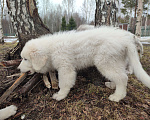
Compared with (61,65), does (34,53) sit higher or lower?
higher

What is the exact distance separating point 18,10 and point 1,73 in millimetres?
2076

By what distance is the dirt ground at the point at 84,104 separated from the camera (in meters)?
1.99

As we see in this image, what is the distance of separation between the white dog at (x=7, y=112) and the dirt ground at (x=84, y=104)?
0.10 m

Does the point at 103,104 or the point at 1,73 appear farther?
the point at 1,73

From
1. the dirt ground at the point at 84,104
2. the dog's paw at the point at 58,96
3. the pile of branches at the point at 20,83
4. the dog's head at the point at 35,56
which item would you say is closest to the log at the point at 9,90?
the pile of branches at the point at 20,83

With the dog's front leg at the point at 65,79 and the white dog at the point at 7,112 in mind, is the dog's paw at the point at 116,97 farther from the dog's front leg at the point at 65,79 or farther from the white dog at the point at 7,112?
the white dog at the point at 7,112

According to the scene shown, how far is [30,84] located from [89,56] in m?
1.54

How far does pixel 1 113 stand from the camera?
1.97 metres

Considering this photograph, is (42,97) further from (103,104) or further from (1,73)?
(1,73)

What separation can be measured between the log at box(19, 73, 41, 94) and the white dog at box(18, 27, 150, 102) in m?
0.23

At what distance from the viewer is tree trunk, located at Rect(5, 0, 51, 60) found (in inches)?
134

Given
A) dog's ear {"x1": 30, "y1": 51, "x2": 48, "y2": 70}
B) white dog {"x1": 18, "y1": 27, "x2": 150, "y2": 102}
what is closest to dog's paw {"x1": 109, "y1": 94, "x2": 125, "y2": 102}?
white dog {"x1": 18, "y1": 27, "x2": 150, "y2": 102}

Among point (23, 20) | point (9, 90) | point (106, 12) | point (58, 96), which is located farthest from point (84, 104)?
point (23, 20)

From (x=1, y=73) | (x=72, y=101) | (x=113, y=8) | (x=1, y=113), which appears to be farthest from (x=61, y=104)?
(x=113, y=8)
